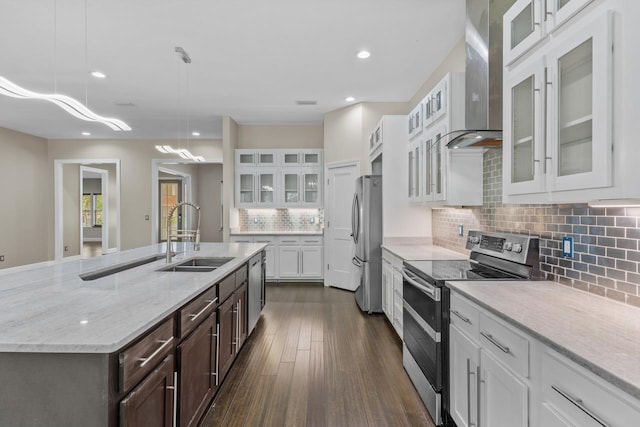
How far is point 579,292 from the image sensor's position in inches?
65.1

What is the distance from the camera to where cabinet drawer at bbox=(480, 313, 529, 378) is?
1.23 metres

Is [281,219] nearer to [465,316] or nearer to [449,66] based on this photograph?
[449,66]

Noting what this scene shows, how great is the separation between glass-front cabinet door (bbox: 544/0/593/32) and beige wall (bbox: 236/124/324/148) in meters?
5.02

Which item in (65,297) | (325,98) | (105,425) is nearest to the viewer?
(105,425)

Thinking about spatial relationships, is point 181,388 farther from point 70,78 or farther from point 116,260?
point 70,78

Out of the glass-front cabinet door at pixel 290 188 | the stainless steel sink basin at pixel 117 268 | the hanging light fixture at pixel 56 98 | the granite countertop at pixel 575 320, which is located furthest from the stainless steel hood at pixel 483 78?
the glass-front cabinet door at pixel 290 188

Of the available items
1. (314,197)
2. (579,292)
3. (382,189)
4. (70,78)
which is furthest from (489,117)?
(70,78)

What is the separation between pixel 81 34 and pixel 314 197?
13.2 ft

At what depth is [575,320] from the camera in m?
1.24

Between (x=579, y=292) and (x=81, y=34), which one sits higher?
(x=81, y=34)

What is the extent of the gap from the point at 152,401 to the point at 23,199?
8015mm

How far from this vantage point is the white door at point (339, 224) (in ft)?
17.1

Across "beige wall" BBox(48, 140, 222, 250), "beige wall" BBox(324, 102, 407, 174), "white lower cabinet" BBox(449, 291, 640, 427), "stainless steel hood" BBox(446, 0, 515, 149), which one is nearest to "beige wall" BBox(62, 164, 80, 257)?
"beige wall" BBox(48, 140, 222, 250)

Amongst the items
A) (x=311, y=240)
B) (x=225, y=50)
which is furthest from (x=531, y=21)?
(x=311, y=240)
